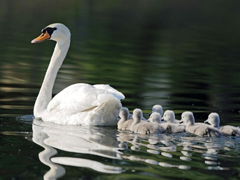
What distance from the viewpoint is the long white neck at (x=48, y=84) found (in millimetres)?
11588

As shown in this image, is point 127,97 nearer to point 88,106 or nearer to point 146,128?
point 88,106

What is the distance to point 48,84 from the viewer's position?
12.1 metres

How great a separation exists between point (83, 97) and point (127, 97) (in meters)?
3.52

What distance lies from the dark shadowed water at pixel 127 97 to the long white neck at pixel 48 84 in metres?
0.29

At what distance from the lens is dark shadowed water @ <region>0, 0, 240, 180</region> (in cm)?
784

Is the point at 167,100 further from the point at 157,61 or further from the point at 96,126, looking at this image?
the point at 157,61

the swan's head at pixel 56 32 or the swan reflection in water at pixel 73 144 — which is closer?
the swan reflection in water at pixel 73 144

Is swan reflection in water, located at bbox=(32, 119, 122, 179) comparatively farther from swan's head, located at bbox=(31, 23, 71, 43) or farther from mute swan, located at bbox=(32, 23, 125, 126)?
swan's head, located at bbox=(31, 23, 71, 43)

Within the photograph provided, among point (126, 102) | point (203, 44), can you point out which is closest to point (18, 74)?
point (126, 102)

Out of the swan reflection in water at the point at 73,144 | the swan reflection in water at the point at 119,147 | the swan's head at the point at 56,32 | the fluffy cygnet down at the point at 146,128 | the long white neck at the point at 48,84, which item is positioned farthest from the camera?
the swan's head at the point at 56,32

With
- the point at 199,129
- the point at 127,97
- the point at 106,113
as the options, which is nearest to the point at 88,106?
the point at 106,113

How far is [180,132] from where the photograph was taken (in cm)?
991

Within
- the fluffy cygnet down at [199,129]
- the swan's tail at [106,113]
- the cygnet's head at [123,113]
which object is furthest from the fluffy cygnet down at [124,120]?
the fluffy cygnet down at [199,129]

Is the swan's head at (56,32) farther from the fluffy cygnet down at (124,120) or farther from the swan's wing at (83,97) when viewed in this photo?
the fluffy cygnet down at (124,120)
